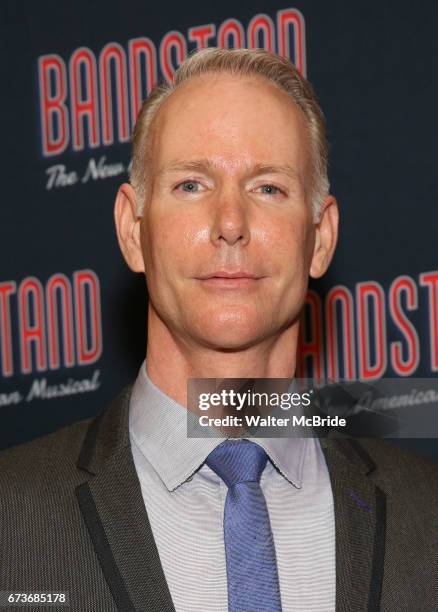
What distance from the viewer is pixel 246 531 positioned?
2258mm

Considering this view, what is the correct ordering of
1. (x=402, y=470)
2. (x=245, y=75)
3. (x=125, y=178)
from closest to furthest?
(x=245, y=75) → (x=402, y=470) → (x=125, y=178)

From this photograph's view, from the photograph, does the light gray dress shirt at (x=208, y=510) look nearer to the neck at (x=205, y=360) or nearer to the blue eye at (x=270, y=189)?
the neck at (x=205, y=360)

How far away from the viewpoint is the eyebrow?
7.86 feet

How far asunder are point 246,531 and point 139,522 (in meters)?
0.22

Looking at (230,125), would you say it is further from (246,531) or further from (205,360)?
(246,531)

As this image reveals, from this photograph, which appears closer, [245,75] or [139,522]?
[139,522]

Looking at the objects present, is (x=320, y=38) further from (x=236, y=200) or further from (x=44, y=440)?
(x=44, y=440)

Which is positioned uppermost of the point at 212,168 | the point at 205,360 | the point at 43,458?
the point at 212,168

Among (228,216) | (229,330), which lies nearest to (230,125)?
(228,216)

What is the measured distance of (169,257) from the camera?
2.40 m

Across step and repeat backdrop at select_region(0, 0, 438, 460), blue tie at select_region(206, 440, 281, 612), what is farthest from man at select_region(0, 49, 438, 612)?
step and repeat backdrop at select_region(0, 0, 438, 460)

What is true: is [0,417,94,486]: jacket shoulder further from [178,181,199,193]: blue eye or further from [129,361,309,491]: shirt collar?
[178,181,199,193]: blue eye

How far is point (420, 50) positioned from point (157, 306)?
5.59 ft

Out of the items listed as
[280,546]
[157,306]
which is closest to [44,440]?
[157,306]
